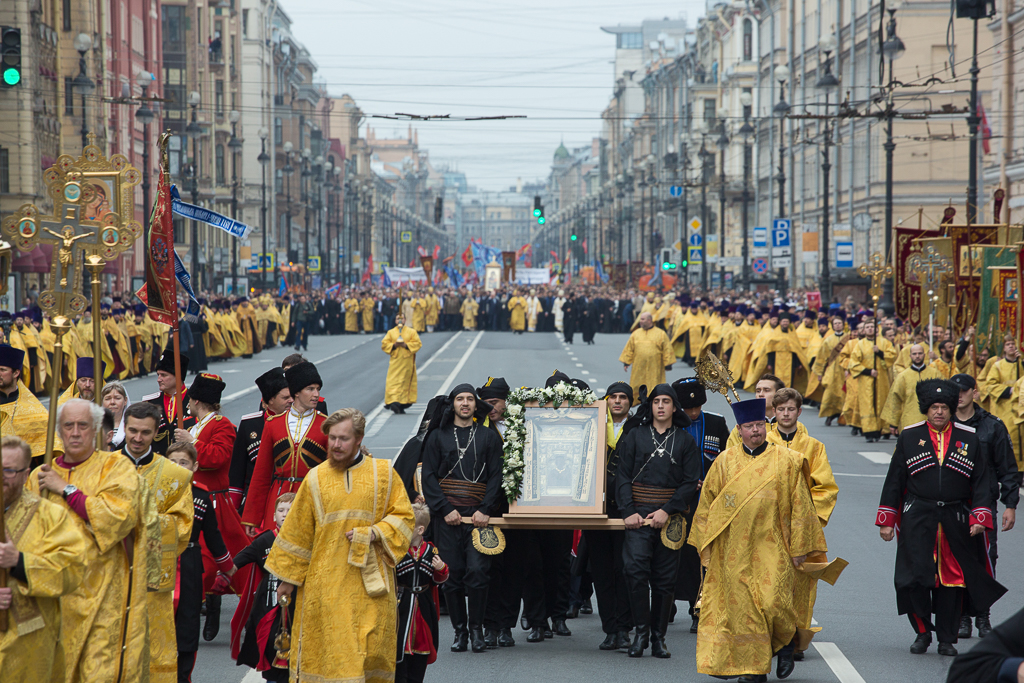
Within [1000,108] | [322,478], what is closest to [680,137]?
[1000,108]

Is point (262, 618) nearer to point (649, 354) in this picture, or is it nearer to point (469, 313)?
point (649, 354)

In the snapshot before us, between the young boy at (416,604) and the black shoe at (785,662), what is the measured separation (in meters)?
2.20

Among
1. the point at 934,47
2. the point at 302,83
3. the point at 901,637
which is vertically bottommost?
the point at 901,637

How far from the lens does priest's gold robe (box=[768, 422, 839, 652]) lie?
8.03 meters

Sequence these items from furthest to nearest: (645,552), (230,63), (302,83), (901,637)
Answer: (302,83)
(230,63)
(901,637)
(645,552)

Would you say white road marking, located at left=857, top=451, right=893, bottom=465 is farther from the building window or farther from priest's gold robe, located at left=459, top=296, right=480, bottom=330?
the building window

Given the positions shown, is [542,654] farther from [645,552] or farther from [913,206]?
[913,206]

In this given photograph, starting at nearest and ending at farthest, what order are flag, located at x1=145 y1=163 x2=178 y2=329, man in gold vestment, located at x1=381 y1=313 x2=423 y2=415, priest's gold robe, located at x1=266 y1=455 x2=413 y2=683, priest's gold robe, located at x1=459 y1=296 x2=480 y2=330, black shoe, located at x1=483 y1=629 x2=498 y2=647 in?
priest's gold robe, located at x1=266 y1=455 x2=413 y2=683
black shoe, located at x1=483 y1=629 x2=498 y2=647
flag, located at x1=145 y1=163 x2=178 y2=329
man in gold vestment, located at x1=381 y1=313 x2=423 y2=415
priest's gold robe, located at x1=459 y1=296 x2=480 y2=330

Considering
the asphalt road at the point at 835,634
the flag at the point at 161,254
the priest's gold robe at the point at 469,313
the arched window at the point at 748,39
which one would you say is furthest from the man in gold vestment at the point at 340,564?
the arched window at the point at 748,39

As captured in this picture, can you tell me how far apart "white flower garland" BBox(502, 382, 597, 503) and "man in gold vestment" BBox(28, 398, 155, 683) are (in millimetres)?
3071

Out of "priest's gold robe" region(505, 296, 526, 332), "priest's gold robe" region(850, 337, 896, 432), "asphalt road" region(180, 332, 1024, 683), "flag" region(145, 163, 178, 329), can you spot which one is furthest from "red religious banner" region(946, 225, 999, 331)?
"priest's gold robe" region(505, 296, 526, 332)

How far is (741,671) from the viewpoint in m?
7.67

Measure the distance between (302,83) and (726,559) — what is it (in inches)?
4111

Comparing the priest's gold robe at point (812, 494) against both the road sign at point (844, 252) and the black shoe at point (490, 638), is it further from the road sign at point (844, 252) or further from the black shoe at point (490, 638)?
the road sign at point (844, 252)
